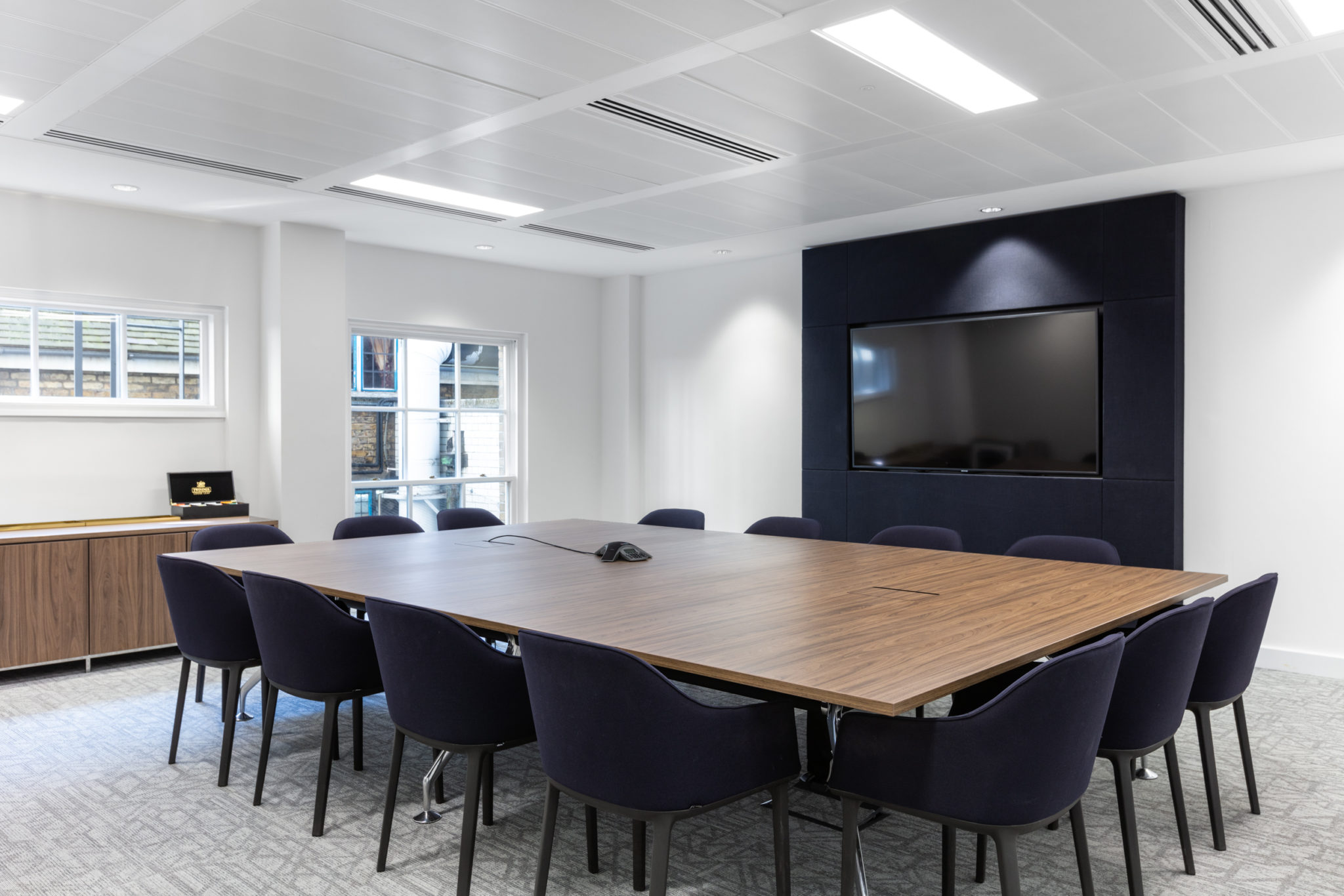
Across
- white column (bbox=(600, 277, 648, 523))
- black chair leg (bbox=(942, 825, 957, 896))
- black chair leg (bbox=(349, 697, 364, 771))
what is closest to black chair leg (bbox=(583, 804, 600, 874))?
black chair leg (bbox=(942, 825, 957, 896))

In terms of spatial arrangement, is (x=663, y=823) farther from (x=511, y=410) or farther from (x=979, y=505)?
(x=511, y=410)

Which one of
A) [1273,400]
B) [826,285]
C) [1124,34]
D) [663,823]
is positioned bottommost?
[663,823]

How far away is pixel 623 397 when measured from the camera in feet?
29.5

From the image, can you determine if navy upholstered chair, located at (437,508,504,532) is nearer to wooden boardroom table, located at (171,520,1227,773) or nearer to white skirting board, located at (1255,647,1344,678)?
wooden boardroom table, located at (171,520,1227,773)

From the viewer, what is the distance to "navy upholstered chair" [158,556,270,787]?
3.52 m

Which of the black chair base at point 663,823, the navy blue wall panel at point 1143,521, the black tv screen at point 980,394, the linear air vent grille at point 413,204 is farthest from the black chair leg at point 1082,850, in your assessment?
the linear air vent grille at point 413,204

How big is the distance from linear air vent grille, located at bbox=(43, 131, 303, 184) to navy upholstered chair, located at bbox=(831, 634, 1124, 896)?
4485 millimetres

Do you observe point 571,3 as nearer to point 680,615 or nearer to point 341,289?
point 680,615

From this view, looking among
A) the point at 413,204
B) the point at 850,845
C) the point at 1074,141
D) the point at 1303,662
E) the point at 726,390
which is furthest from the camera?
the point at 726,390

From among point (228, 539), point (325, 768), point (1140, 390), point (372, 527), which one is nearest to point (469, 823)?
point (325, 768)

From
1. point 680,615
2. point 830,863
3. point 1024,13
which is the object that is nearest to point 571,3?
point 1024,13

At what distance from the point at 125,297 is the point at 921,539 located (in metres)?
5.20

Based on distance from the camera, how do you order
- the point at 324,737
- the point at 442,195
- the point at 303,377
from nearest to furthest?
the point at 324,737
the point at 442,195
the point at 303,377

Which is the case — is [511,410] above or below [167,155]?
below
